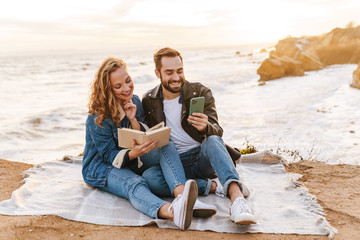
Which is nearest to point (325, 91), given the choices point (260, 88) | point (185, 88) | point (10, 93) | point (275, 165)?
point (260, 88)

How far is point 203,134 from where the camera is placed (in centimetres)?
385

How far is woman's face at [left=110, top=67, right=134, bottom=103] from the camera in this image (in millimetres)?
3678

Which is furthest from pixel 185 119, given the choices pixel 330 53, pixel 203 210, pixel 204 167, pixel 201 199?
pixel 330 53

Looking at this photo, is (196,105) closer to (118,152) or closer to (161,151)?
(161,151)

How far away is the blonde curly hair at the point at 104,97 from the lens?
3.65 meters

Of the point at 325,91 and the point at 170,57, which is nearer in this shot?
the point at 170,57

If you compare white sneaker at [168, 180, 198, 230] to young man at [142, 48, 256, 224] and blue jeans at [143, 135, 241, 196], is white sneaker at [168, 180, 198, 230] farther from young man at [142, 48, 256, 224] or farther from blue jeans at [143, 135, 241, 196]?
young man at [142, 48, 256, 224]

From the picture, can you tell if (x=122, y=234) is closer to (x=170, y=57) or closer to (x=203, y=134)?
(x=203, y=134)

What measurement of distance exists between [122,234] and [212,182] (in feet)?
4.48

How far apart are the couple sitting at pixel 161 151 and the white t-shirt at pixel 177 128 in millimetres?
13

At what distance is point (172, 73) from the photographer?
405 cm

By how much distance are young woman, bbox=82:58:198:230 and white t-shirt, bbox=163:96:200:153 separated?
0.39 metres

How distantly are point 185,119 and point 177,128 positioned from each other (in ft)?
0.55

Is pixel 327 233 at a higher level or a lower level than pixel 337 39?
lower
